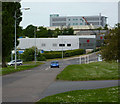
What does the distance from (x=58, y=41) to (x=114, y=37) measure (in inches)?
3726

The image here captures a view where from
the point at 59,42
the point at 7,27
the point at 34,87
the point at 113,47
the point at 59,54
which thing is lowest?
the point at 59,54

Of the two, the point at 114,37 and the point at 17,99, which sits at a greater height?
the point at 114,37

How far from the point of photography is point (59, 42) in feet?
372

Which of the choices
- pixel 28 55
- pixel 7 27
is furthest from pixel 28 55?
pixel 7 27

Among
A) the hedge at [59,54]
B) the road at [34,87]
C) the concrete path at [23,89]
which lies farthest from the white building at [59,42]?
the road at [34,87]

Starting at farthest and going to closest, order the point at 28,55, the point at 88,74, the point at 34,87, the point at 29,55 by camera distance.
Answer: the point at 29,55, the point at 28,55, the point at 88,74, the point at 34,87

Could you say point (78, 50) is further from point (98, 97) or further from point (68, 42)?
point (98, 97)

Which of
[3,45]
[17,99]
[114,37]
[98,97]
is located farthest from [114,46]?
[3,45]

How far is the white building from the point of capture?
11288 cm

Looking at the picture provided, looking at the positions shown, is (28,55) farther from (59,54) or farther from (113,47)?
(113,47)

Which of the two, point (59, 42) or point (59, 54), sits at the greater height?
point (59, 42)

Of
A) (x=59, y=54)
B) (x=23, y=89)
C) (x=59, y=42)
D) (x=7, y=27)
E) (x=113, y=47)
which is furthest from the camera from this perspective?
(x=59, y=42)

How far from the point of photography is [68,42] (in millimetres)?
113625

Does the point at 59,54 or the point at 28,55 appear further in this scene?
the point at 59,54
